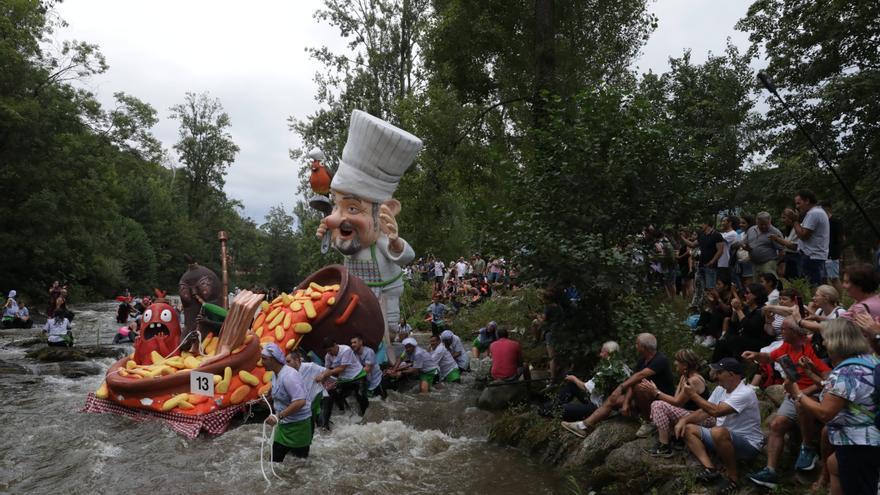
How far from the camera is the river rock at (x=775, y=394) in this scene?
22.0 ft

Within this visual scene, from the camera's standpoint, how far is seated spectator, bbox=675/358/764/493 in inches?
224

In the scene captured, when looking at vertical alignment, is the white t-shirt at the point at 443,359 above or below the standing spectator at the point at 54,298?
below

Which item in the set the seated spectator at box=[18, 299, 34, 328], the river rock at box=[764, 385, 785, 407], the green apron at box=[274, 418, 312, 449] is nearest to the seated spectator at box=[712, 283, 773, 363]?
the river rock at box=[764, 385, 785, 407]

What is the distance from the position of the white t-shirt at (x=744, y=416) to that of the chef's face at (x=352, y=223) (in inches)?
311

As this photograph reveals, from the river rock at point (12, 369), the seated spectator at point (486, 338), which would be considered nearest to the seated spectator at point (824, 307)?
the seated spectator at point (486, 338)

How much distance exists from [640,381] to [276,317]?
19.9ft

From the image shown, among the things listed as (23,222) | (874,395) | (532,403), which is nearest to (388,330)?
(532,403)

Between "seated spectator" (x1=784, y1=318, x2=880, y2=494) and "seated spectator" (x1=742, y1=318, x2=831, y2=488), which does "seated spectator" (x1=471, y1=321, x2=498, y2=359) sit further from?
"seated spectator" (x1=784, y1=318, x2=880, y2=494)

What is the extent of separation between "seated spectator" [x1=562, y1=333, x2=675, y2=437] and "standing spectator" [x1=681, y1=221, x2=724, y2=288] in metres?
4.47

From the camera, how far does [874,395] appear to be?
13.7 ft

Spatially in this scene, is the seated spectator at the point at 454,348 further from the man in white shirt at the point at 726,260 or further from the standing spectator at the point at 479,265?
the standing spectator at the point at 479,265

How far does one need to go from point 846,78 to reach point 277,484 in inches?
635

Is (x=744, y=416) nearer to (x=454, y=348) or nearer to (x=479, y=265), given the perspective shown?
(x=454, y=348)

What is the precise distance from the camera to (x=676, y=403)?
6.42 m
